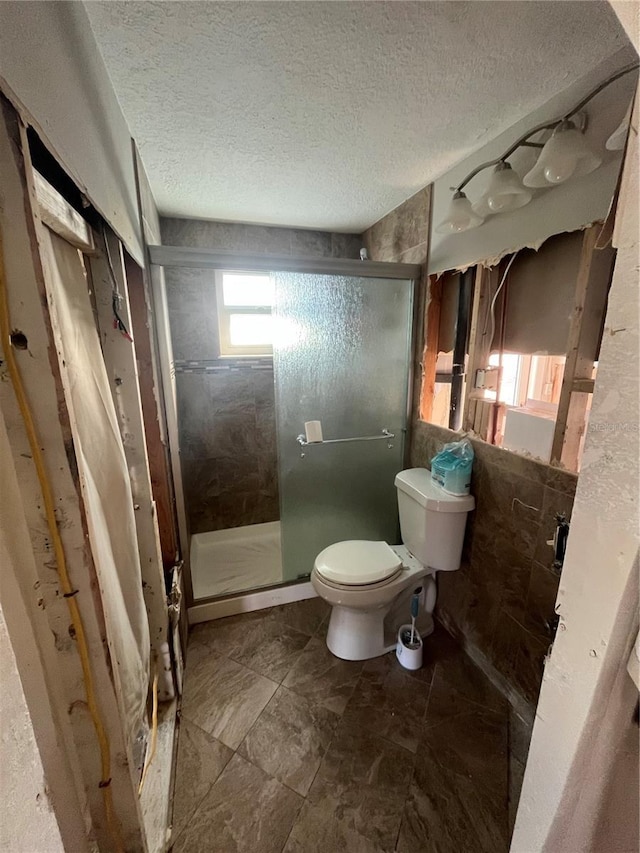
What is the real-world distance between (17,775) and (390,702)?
145 centimetres

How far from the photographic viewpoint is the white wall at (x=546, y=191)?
0.98 meters

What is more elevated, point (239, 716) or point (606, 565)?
point (606, 565)

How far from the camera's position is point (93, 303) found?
1.08 meters

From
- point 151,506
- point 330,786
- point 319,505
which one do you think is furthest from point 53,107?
point 330,786

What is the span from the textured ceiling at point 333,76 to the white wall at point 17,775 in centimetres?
133

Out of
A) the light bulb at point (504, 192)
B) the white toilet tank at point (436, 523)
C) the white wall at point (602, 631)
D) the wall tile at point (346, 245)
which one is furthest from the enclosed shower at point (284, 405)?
the white wall at point (602, 631)

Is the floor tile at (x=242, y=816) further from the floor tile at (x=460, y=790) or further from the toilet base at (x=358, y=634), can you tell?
the toilet base at (x=358, y=634)

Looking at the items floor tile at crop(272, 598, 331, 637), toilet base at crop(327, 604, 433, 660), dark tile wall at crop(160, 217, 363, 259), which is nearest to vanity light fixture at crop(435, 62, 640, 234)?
dark tile wall at crop(160, 217, 363, 259)

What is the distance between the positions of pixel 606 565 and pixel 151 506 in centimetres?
133

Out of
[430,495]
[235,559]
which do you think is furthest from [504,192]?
[235,559]

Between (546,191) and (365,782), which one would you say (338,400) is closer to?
(546,191)

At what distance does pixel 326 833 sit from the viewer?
106cm

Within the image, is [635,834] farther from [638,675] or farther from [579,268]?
[579,268]

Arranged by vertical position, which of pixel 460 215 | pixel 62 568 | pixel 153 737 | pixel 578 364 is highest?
pixel 460 215
